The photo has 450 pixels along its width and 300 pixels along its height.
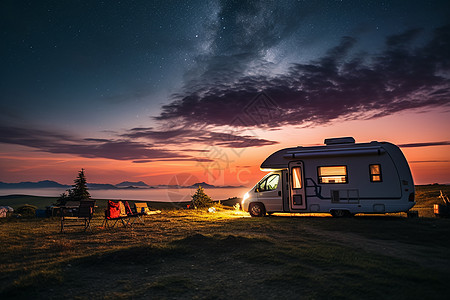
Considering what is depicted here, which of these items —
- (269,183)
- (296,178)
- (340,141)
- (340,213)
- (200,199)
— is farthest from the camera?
(200,199)

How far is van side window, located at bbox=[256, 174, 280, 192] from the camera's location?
1491 centimetres

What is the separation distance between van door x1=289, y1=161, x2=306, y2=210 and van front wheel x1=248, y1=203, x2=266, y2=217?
1.54 m

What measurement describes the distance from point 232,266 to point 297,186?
28.6 ft

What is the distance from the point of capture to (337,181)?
1365 centimetres

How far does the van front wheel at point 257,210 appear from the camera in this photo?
1518cm

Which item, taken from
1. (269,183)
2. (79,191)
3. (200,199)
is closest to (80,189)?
(79,191)

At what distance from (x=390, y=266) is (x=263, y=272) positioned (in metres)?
2.48

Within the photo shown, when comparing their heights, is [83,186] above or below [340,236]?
above

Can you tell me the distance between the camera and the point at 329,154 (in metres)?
13.7

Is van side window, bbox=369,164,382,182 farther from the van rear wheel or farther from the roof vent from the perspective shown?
the van rear wheel

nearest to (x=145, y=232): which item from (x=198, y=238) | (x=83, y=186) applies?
(x=198, y=238)

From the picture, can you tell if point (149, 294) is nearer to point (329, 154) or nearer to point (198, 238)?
point (198, 238)

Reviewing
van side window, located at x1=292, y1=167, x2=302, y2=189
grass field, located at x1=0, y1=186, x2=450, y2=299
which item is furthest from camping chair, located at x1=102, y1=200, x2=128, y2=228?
van side window, located at x1=292, y1=167, x2=302, y2=189

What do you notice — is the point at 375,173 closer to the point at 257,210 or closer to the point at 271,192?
the point at 271,192
